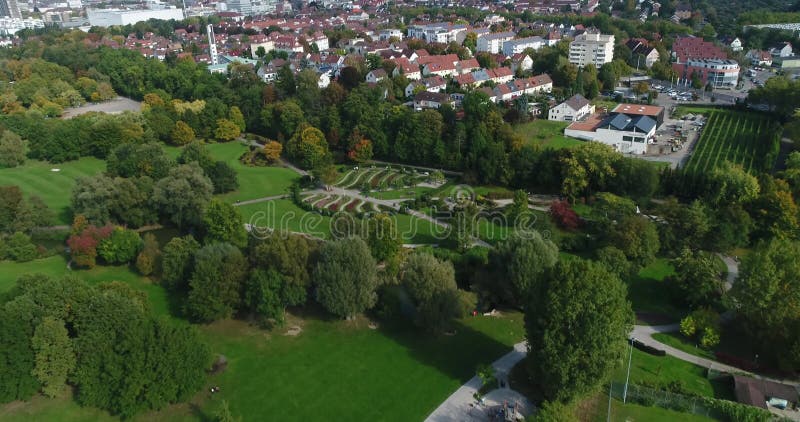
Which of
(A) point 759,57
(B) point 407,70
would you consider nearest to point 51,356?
(B) point 407,70

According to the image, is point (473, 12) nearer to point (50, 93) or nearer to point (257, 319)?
point (50, 93)

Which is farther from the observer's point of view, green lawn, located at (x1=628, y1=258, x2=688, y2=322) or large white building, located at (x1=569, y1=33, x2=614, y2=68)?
large white building, located at (x1=569, y1=33, x2=614, y2=68)

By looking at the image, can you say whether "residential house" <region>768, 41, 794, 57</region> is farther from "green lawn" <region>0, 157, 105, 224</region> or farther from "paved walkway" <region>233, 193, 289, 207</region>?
"green lawn" <region>0, 157, 105, 224</region>

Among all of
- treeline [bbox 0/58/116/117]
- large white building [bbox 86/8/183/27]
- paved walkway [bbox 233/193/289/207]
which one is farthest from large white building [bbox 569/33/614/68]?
large white building [bbox 86/8/183/27]

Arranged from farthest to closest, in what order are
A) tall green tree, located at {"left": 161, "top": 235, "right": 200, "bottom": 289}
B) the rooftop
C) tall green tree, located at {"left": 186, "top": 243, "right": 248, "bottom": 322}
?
the rooftop → tall green tree, located at {"left": 161, "top": 235, "right": 200, "bottom": 289} → tall green tree, located at {"left": 186, "top": 243, "right": 248, "bottom": 322}

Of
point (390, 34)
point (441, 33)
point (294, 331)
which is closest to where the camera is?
point (294, 331)

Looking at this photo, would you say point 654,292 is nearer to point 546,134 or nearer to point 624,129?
point 624,129

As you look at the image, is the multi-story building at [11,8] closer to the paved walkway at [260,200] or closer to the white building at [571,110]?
the paved walkway at [260,200]
